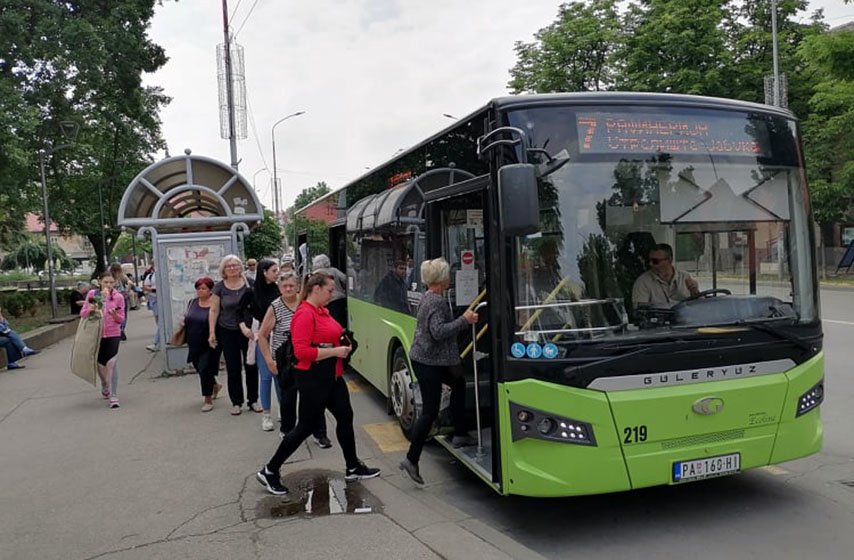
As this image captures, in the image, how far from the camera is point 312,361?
5160 mm

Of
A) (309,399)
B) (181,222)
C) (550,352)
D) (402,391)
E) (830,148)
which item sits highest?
(830,148)

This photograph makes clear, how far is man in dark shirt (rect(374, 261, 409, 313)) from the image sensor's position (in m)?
6.87

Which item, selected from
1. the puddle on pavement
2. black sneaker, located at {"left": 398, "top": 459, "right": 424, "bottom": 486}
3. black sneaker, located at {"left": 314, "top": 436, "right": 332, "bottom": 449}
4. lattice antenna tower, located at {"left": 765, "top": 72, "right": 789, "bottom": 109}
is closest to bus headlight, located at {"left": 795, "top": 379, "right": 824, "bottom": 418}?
black sneaker, located at {"left": 398, "top": 459, "right": 424, "bottom": 486}

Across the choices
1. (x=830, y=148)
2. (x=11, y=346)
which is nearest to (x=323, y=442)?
(x=11, y=346)

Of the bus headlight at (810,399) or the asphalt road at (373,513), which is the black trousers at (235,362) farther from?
the bus headlight at (810,399)

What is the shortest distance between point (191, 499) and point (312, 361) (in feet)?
4.83

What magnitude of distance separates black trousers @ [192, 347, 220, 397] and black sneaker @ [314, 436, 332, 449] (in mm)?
2264

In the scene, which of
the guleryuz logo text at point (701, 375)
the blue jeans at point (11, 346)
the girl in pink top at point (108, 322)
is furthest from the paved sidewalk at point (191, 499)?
the blue jeans at point (11, 346)

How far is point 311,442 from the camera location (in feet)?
22.4

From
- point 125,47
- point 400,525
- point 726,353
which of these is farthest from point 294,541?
point 125,47

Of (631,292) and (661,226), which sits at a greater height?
(661,226)

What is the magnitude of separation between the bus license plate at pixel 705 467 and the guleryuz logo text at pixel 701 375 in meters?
0.51

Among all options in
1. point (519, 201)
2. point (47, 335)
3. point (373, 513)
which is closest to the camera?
point (519, 201)

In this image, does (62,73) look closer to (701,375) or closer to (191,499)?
(191,499)
